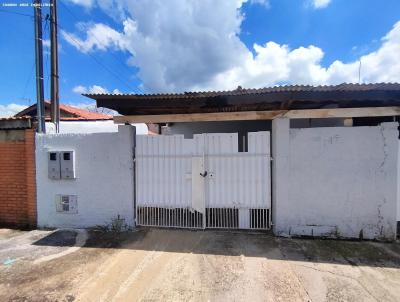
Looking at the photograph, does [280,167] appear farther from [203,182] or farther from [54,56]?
[54,56]

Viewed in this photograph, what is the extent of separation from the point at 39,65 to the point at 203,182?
192 inches

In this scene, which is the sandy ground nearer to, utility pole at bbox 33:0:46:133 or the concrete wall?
the concrete wall

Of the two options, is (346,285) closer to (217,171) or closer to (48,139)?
(217,171)

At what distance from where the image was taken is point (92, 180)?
576 cm

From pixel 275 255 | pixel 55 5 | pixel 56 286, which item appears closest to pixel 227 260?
pixel 275 255

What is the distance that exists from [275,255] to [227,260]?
0.85m

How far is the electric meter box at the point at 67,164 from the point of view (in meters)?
→ 5.77

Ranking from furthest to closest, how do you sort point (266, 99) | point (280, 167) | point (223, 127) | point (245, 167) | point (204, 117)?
point (223, 127) < point (204, 117) < point (245, 167) < point (280, 167) < point (266, 99)

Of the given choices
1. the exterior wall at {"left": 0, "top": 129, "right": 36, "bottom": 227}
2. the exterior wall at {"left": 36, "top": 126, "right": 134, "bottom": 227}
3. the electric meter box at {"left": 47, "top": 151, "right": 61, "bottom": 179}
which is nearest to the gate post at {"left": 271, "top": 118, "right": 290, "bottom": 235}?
the exterior wall at {"left": 36, "top": 126, "right": 134, "bottom": 227}

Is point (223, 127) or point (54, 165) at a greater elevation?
point (223, 127)

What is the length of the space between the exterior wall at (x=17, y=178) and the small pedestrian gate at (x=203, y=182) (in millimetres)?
2649

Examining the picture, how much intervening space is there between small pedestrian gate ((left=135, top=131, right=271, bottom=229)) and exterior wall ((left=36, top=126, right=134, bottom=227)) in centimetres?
28

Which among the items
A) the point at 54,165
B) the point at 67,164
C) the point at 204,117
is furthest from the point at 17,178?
the point at 204,117

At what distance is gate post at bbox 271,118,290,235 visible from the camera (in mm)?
5105
